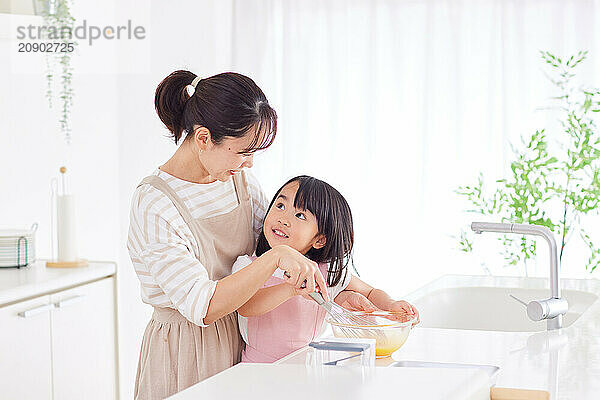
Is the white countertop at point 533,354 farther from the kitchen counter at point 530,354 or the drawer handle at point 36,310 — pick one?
the drawer handle at point 36,310

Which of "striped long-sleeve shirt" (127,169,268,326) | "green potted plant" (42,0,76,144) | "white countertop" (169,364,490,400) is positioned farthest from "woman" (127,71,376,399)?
"green potted plant" (42,0,76,144)

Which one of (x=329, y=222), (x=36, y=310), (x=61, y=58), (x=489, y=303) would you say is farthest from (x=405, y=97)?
(x=329, y=222)

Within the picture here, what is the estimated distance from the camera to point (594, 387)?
1415mm

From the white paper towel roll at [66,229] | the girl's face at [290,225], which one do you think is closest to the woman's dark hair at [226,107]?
the girl's face at [290,225]

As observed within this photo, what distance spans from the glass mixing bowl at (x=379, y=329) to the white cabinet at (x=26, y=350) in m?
1.25

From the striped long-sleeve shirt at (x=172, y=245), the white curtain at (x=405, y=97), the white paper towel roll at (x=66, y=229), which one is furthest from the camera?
the white curtain at (x=405, y=97)

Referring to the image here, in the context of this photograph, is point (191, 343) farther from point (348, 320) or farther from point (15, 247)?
point (15, 247)

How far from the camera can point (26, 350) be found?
2.54 metres

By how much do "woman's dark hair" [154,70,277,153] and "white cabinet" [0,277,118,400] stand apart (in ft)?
3.37

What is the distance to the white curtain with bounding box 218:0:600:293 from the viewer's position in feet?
13.3

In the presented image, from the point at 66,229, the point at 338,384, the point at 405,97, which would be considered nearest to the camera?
the point at 338,384

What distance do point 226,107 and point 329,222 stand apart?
353 millimetres

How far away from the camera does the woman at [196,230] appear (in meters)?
1.66

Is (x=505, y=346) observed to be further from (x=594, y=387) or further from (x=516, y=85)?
(x=516, y=85)
